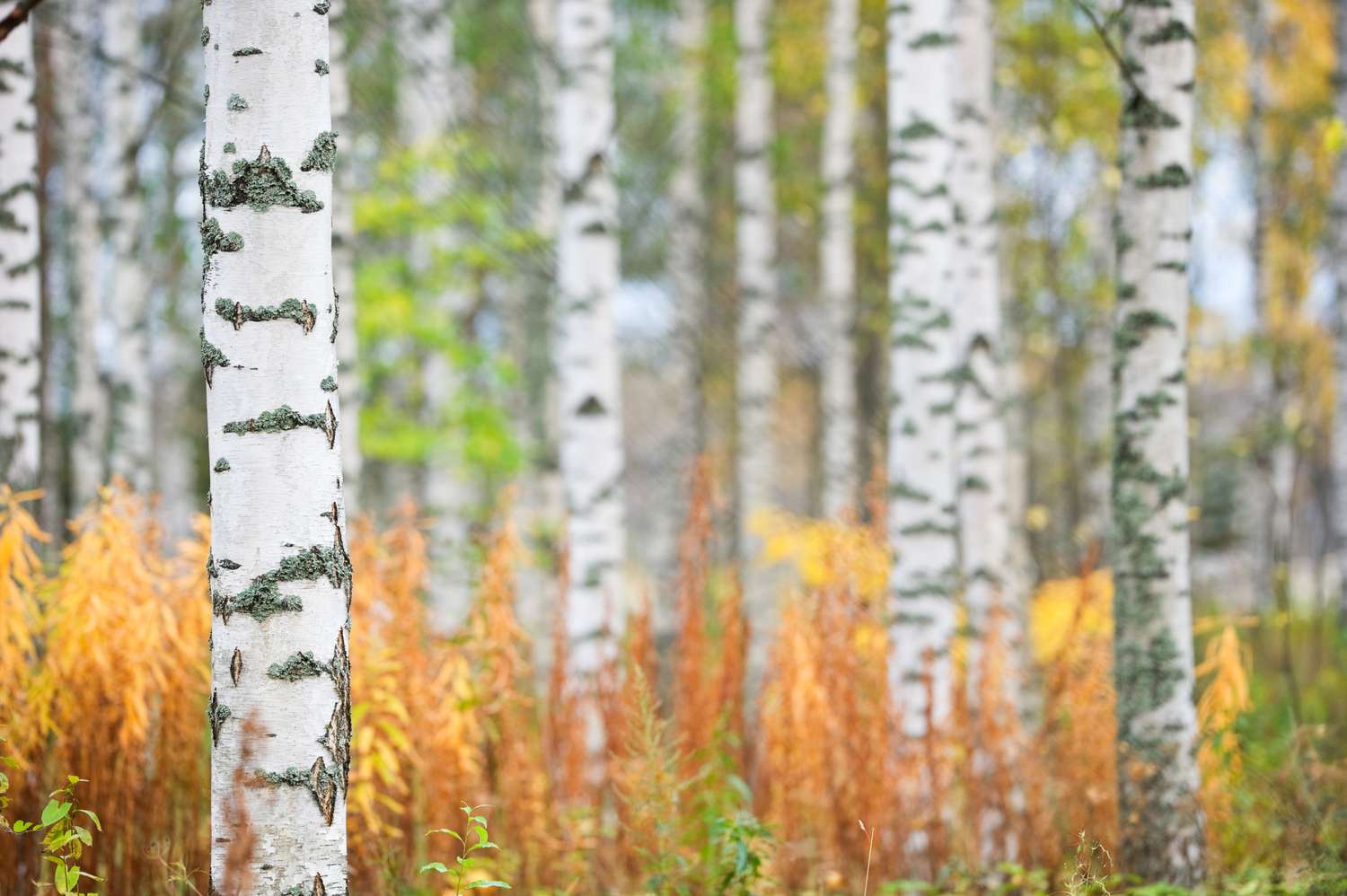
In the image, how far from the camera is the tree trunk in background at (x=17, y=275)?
392 centimetres

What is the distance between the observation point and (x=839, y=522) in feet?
13.4

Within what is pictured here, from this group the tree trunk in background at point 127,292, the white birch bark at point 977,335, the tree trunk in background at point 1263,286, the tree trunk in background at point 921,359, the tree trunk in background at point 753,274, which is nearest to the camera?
the tree trunk in background at point 921,359

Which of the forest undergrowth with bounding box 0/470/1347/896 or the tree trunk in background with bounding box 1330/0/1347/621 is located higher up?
the tree trunk in background with bounding box 1330/0/1347/621

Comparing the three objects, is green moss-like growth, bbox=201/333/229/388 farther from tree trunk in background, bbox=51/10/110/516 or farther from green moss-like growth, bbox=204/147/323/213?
tree trunk in background, bbox=51/10/110/516

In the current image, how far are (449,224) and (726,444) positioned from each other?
30.7ft

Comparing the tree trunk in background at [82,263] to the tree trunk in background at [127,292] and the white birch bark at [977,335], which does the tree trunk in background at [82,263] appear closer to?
the tree trunk in background at [127,292]

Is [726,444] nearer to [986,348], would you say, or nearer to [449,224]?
[449,224]

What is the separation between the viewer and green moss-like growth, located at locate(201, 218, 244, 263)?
A: 210cm

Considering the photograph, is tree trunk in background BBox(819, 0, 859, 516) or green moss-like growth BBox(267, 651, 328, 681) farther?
tree trunk in background BBox(819, 0, 859, 516)

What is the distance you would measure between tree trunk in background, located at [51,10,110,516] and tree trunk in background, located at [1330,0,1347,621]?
9781 millimetres

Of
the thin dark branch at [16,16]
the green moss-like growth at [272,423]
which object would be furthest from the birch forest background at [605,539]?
the thin dark branch at [16,16]

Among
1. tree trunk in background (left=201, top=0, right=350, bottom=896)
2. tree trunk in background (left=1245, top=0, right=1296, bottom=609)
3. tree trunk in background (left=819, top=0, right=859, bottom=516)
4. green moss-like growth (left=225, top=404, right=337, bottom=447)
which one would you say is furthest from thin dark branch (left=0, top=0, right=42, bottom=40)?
tree trunk in background (left=1245, top=0, right=1296, bottom=609)

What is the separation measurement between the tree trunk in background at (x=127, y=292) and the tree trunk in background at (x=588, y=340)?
4.51 metres

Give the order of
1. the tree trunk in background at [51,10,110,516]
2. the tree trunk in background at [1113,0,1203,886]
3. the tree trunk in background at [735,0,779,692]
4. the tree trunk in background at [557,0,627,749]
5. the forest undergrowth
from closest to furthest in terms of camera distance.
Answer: the forest undergrowth, the tree trunk in background at [1113,0,1203,886], the tree trunk in background at [557,0,627,749], the tree trunk in background at [51,10,110,516], the tree trunk in background at [735,0,779,692]
